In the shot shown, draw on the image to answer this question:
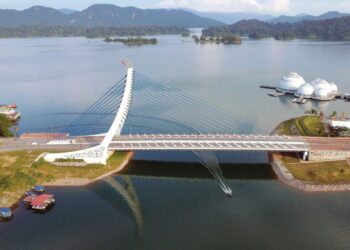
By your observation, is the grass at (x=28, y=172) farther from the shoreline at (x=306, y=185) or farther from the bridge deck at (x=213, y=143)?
the shoreline at (x=306, y=185)

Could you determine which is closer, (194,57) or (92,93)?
(92,93)

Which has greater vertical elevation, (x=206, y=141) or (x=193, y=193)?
(x=206, y=141)

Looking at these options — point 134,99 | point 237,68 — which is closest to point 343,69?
point 237,68

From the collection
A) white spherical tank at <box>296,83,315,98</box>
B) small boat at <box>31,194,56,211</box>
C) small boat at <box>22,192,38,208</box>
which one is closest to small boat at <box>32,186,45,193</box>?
small boat at <box>22,192,38,208</box>

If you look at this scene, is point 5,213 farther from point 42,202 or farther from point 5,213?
point 42,202

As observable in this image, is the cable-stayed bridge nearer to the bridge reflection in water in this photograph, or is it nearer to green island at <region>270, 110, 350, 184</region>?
green island at <region>270, 110, 350, 184</region>

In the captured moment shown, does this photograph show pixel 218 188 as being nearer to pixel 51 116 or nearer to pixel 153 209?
pixel 153 209
